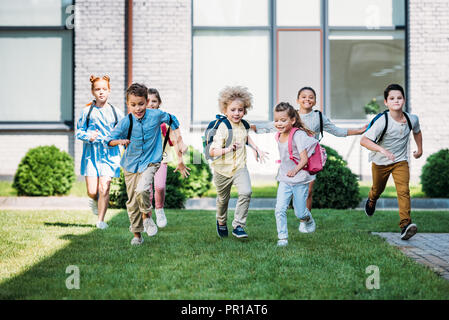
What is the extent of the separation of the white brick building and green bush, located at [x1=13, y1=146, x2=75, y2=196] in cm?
222

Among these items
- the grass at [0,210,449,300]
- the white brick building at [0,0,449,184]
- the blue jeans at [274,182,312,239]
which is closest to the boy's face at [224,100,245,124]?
the blue jeans at [274,182,312,239]

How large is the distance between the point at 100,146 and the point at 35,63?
25.3 ft

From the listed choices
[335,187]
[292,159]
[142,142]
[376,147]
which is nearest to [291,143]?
[292,159]

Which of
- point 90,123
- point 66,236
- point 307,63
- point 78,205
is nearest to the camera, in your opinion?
point 66,236

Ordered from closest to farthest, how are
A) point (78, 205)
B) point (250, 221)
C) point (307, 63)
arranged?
point (250, 221) → point (78, 205) → point (307, 63)

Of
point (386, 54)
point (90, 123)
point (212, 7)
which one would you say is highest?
point (212, 7)

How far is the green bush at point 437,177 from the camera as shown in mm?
10875

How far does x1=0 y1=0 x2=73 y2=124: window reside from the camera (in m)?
14.0

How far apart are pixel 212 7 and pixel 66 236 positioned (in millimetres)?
8384

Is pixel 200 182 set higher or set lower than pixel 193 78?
lower

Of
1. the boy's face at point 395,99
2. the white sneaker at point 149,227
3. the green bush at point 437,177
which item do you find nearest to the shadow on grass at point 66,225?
the white sneaker at point 149,227
